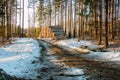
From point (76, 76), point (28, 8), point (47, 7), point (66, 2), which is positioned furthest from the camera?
point (28, 8)

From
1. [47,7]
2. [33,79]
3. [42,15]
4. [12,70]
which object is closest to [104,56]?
[12,70]

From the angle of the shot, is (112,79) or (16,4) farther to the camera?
(16,4)

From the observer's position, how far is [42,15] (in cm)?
8456

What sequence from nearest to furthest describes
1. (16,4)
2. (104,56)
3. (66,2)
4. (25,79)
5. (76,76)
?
(25,79) < (76,76) < (104,56) < (66,2) < (16,4)

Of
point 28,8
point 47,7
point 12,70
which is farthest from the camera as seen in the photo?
point 28,8

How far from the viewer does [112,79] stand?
35.3 feet

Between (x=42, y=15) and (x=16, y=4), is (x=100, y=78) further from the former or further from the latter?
(x=42, y=15)

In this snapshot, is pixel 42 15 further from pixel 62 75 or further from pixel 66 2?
pixel 62 75

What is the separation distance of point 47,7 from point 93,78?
224ft

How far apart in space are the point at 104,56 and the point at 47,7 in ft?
193

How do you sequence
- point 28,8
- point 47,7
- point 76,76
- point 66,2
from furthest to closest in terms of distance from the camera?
point 28,8 < point 47,7 < point 66,2 < point 76,76

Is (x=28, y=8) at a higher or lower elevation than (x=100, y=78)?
higher

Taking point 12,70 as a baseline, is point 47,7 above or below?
above

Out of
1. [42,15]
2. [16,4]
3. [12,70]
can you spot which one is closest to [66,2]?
[16,4]
